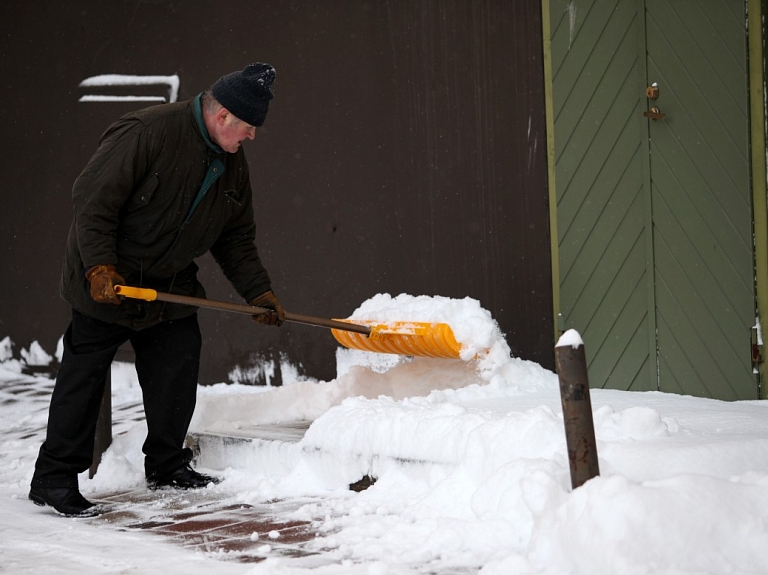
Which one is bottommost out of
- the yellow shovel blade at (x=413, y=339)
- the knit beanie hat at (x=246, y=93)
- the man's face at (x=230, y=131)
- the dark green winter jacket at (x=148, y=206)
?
the yellow shovel blade at (x=413, y=339)

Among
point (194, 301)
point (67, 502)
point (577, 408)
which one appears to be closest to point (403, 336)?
point (194, 301)

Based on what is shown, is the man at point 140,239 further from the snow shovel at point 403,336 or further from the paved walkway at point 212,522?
the snow shovel at point 403,336

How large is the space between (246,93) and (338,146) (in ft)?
7.80

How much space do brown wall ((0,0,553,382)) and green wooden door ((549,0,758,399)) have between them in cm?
20

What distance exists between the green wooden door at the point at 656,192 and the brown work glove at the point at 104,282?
7.92 feet

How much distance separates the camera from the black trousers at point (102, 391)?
3.58 m

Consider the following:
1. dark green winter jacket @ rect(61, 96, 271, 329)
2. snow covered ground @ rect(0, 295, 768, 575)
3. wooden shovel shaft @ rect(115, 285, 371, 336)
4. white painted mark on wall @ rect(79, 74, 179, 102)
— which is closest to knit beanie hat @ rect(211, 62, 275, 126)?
dark green winter jacket @ rect(61, 96, 271, 329)

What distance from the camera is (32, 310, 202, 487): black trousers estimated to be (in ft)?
11.8

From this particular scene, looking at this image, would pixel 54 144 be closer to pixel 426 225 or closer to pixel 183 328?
pixel 426 225

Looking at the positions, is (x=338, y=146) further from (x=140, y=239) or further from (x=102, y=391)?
(x=102, y=391)

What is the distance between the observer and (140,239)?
11.9ft

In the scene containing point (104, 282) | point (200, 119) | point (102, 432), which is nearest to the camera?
point (104, 282)

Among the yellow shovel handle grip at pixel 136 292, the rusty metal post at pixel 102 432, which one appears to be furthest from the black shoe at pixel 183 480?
the yellow shovel handle grip at pixel 136 292

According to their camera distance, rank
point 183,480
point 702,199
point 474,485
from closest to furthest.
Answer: point 474,485
point 183,480
point 702,199
